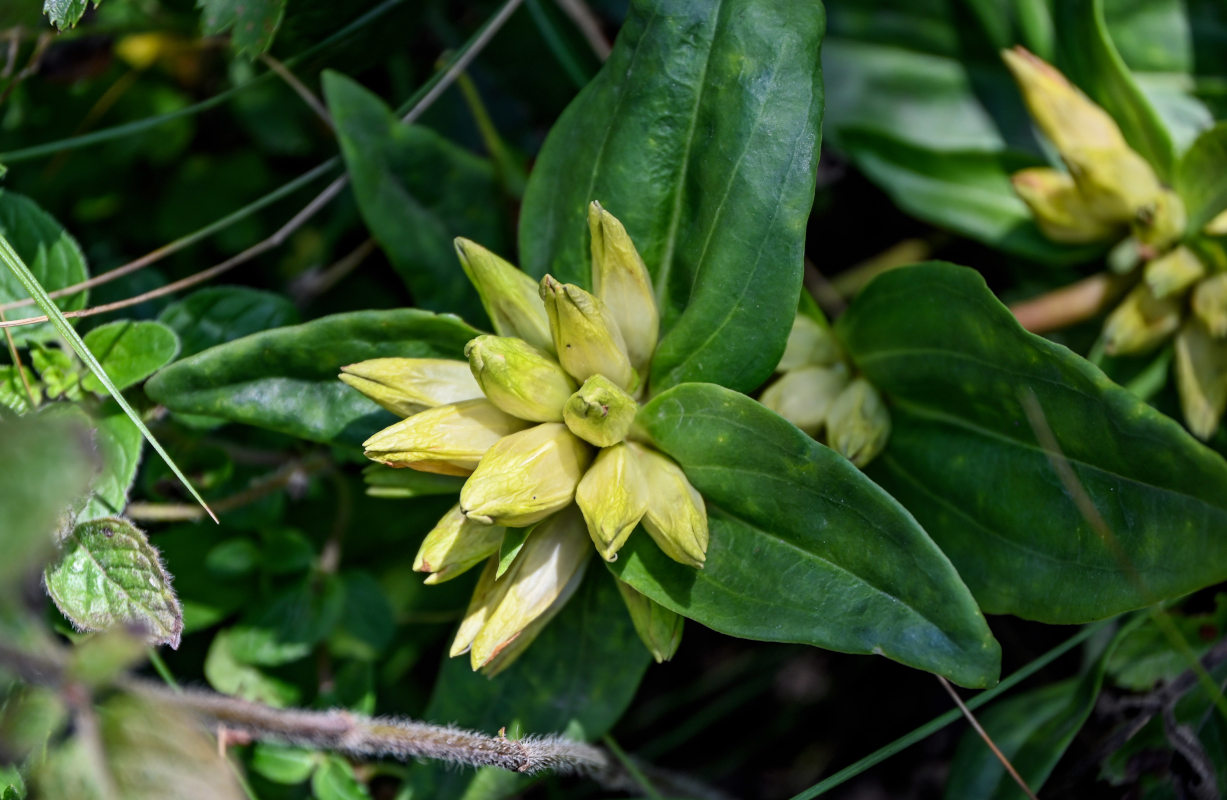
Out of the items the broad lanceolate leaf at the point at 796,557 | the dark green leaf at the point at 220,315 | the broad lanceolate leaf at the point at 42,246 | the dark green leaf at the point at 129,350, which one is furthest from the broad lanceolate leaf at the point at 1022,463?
the broad lanceolate leaf at the point at 42,246

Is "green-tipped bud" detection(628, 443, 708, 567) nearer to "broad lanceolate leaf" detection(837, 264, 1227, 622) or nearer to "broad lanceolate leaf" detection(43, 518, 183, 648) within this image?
"broad lanceolate leaf" detection(837, 264, 1227, 622)

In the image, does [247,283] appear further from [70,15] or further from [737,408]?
[737,408]

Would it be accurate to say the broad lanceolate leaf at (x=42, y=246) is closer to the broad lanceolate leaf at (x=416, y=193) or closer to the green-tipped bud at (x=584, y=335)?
the broad lanceolate leaf at (x=416, y=193)

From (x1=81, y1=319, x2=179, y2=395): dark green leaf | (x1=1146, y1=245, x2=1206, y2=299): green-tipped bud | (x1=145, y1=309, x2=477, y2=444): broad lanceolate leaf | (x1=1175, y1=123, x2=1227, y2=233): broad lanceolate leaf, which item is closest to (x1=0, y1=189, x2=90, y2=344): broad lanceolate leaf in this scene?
(x1=81, y1=319, x2=179, y2=395): dark green leaf

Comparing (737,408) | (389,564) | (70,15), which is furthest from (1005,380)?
(70,15)

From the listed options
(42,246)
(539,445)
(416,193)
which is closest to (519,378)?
(539,445)

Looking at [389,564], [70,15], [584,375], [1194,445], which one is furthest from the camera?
[389,564]
